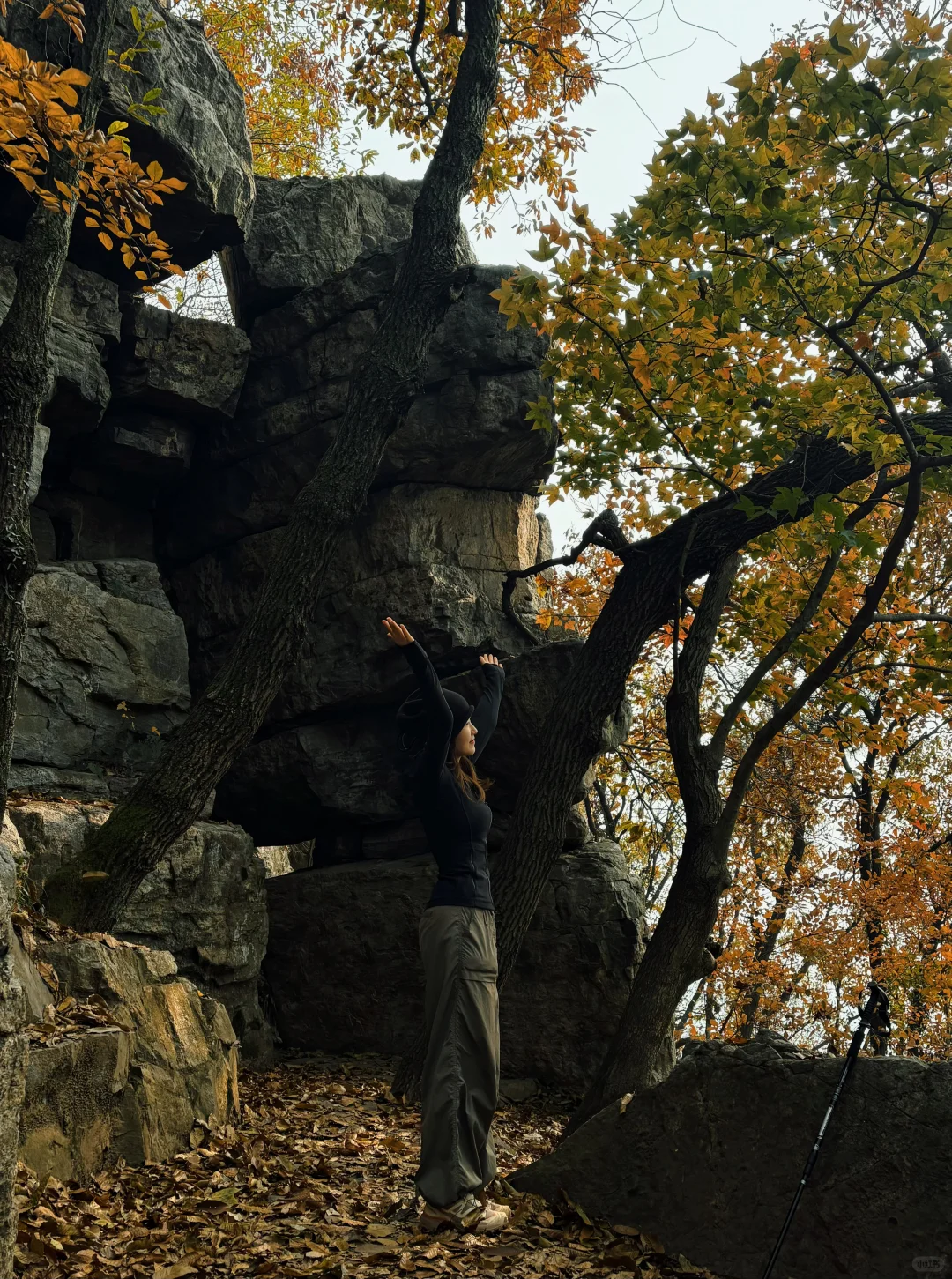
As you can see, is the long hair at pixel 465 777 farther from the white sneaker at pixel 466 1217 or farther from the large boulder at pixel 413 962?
the large boulder at pixel 413 962

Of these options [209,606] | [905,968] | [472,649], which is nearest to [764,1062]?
[472,649]

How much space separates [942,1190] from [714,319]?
602 centimetres

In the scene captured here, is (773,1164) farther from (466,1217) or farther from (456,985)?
(456,985)

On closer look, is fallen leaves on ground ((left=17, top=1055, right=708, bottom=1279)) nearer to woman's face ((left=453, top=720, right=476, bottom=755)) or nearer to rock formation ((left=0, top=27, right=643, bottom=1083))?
woman's face ((left=453, top=720, right=476, bottom=755))

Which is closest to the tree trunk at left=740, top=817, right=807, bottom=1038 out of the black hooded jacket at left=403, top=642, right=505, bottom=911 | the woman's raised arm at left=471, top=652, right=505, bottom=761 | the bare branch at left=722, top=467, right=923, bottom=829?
the bare branch at left=722, top=467, right=923, bottom=829

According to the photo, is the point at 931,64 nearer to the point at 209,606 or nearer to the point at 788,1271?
the point at 788,1271

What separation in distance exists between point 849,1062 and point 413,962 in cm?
647

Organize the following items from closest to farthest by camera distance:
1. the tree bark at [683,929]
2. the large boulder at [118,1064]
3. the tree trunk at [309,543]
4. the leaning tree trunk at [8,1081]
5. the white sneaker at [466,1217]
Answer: the leaning tree trunk at [8,1081], the white sneaker at [466,1217], the large boulder at [118,1064], the tree trunk at [309,543], the tree bark at [683,929]

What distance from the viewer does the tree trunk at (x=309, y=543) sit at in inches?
275

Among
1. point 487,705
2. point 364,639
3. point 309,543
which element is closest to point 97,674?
point 364,639

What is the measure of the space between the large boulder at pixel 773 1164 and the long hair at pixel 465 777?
65.8 inches

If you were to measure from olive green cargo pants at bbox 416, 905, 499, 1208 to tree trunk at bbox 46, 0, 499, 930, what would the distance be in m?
2.77

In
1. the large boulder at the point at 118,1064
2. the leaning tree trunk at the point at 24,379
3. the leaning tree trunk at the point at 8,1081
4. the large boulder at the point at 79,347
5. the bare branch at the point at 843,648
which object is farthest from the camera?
the large boulder at the point at 79,347

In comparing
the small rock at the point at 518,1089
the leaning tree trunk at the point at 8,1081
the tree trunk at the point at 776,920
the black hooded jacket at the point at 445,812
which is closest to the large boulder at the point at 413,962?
the small rock at the point at 518,1089
